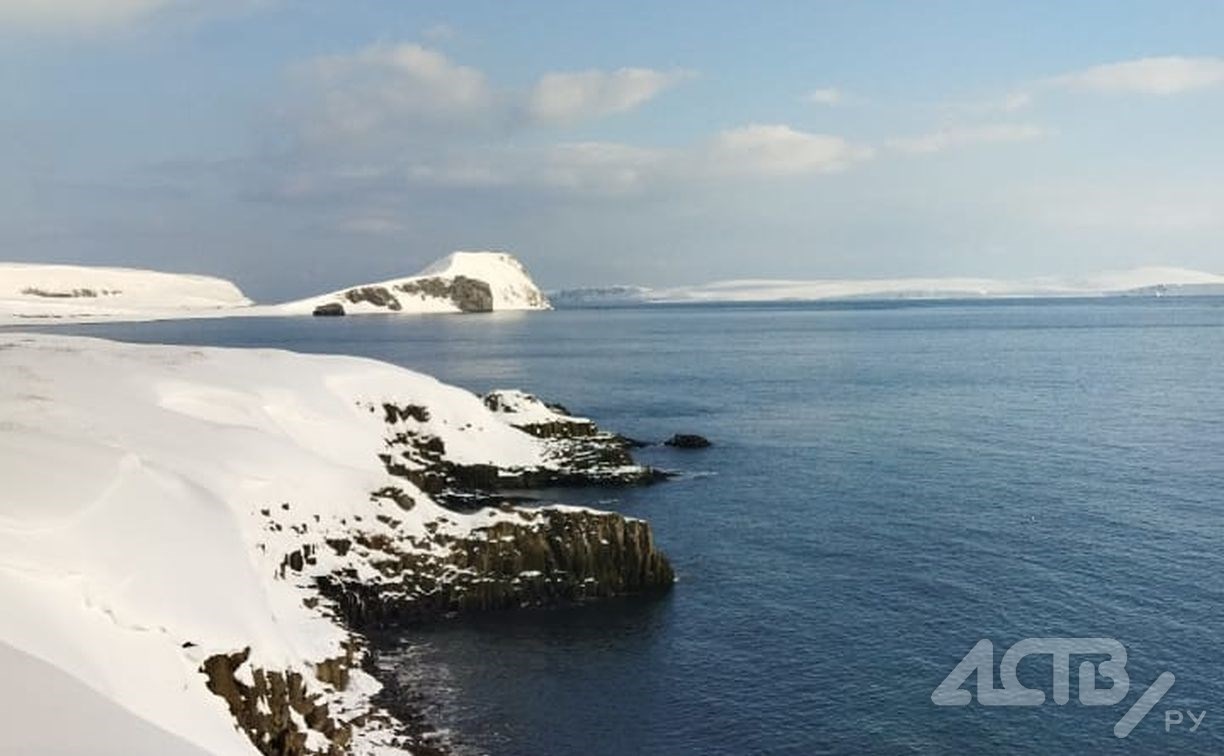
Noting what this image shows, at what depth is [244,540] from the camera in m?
33.1

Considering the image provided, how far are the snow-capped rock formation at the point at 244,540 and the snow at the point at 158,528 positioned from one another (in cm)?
8

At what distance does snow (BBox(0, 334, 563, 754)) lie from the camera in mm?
18328

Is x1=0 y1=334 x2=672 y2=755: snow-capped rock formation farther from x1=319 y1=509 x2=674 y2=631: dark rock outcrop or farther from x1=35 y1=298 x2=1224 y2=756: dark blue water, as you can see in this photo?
x1=35 y1=298 x2=1224 y2=756: dark blue water

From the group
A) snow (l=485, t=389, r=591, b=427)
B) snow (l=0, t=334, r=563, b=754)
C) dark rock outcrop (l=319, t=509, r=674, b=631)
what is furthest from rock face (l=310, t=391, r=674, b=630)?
snow (l=485, t=389, r=591, b=427)

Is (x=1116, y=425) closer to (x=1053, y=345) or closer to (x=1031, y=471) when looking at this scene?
(x=1031, y=471)

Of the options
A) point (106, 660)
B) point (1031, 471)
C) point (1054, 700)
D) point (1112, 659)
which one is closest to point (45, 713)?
point (106, 660)

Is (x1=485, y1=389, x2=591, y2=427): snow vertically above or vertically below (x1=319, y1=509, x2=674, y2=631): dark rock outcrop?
above

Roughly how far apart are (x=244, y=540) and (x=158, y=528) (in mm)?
5373

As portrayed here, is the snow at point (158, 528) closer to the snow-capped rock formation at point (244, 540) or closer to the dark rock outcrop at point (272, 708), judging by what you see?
the snow-capped rock formation at point (244, 540)

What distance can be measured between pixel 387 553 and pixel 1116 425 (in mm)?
66374

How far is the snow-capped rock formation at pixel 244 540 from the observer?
1969cm

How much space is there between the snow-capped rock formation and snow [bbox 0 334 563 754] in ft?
0.26

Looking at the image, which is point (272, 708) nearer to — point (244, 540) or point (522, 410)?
point (244, 540)

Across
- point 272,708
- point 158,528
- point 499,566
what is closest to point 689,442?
point 499,566
